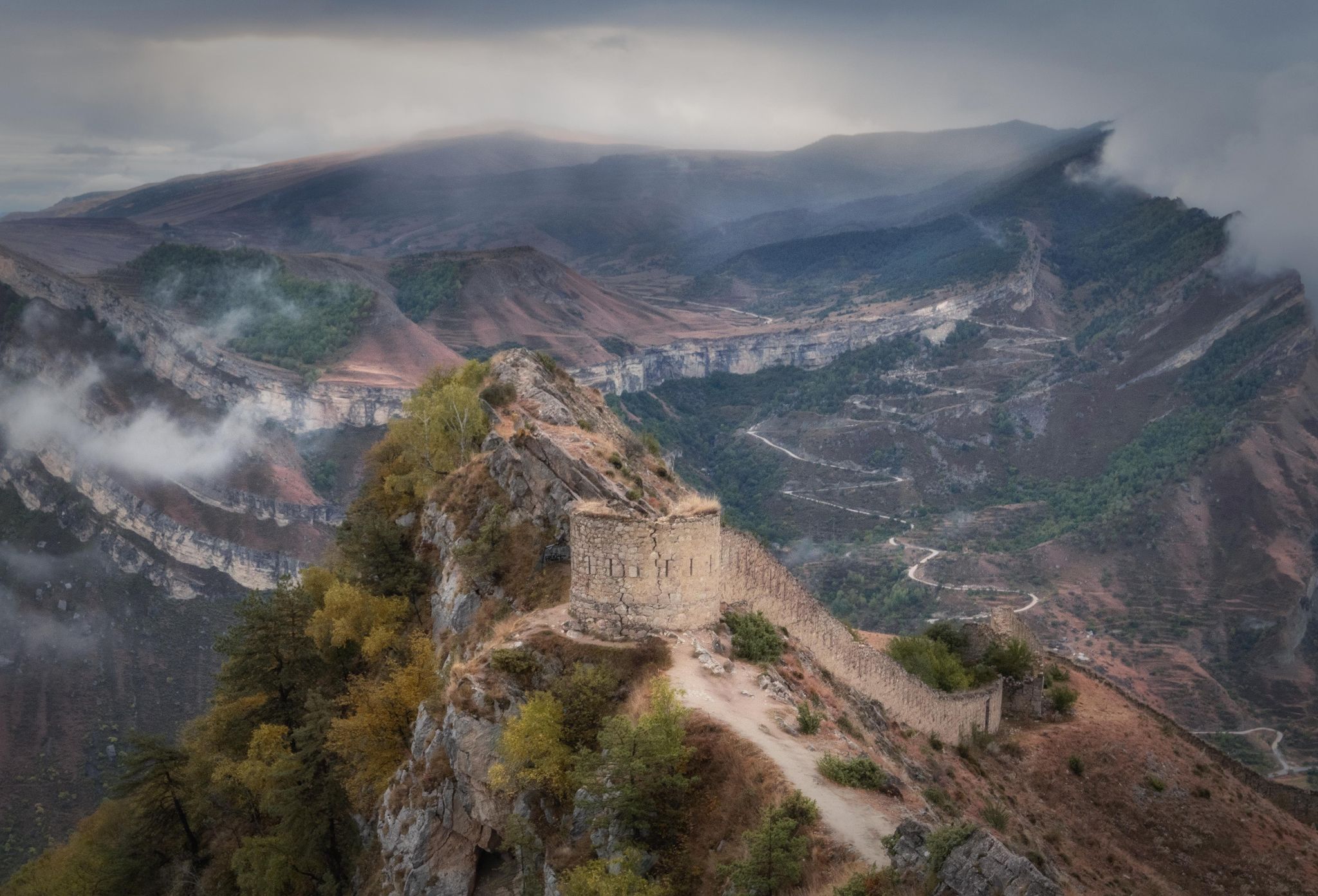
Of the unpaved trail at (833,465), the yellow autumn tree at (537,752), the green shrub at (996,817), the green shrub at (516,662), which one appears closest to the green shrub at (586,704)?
the yellow autumn tree at (537,752)

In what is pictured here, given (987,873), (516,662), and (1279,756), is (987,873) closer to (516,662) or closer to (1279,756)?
(516,662)

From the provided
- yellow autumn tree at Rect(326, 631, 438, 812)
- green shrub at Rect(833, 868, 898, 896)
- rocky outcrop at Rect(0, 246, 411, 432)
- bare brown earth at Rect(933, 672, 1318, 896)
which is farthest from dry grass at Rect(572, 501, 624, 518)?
rocky outcrop at Rect(0, 246, 411, 432)

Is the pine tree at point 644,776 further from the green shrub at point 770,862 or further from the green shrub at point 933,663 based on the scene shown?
the green shrub at point 933,663

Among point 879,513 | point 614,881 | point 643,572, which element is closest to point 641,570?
point 643,572

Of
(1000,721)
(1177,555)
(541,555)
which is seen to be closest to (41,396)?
(541,555)

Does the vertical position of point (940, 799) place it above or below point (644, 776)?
below

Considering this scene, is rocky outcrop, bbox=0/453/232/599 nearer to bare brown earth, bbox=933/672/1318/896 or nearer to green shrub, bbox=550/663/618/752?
bare brown earth, bbox=933/672/1318/896
